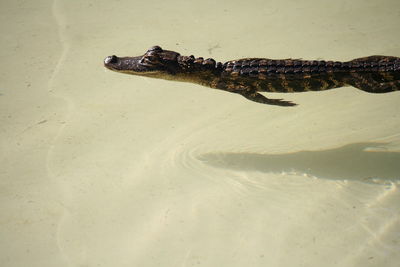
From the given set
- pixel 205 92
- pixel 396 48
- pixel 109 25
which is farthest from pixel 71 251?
pixel 396 48

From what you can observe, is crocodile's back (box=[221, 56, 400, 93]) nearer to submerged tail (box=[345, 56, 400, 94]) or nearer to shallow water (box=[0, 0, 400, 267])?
submerged tail (box=[345, 56, 400, 94])

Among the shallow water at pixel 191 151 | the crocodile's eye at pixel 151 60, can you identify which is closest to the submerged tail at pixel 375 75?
the shallow water at pixel 191 151

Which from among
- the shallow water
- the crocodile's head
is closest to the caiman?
the crocodile's head

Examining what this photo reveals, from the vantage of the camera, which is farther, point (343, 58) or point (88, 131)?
point (343, 58)

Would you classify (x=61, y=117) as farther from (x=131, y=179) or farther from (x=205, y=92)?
(x=205, y=92)

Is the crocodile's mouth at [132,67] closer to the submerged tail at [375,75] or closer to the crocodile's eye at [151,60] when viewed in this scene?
the crocodile's eye at [151,60]

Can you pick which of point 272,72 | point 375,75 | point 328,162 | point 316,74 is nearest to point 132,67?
point 272,72

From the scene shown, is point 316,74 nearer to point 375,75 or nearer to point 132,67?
point 375,75
